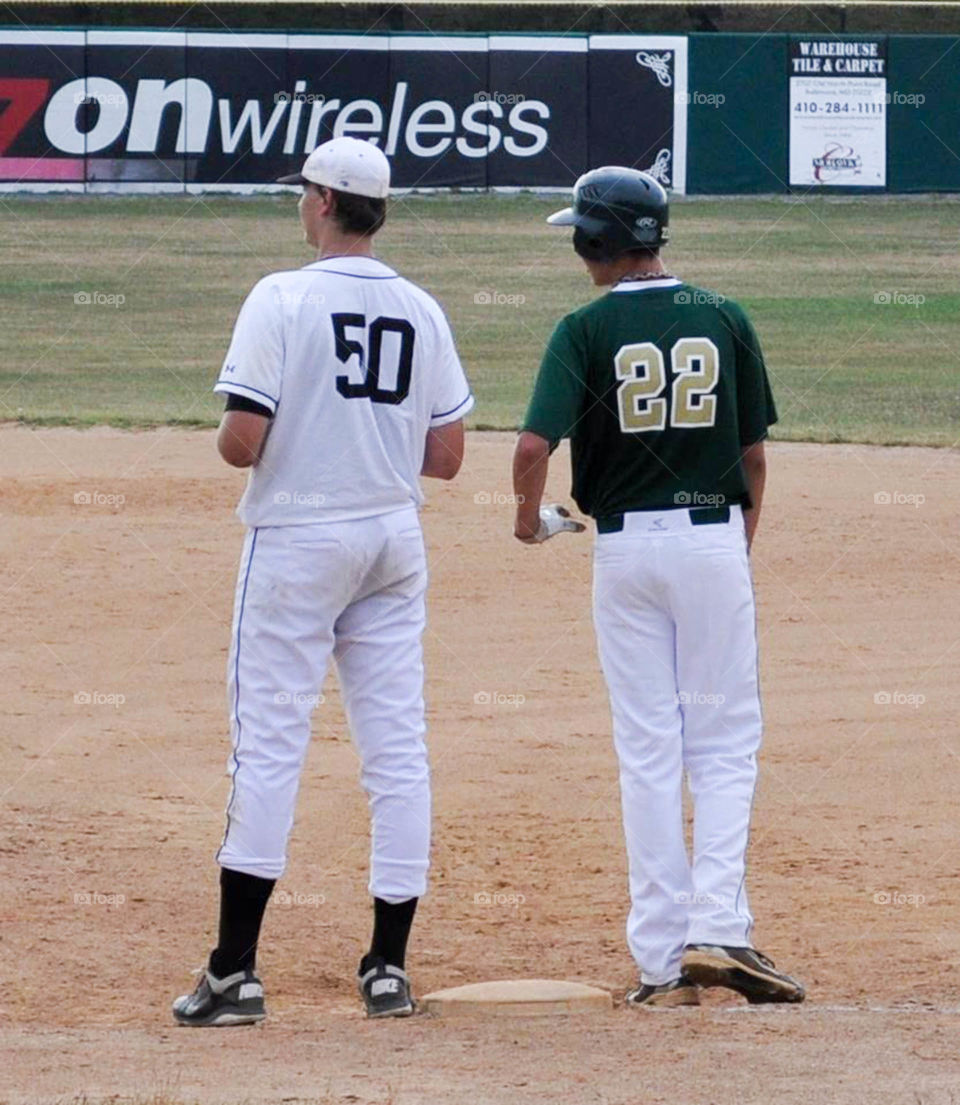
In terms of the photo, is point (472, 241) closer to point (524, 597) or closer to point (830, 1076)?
point (524, 597)

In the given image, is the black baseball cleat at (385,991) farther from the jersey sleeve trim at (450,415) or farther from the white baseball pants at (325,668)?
the jersey sleeve trim at (450,415)

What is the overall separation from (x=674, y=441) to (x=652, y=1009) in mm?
1347

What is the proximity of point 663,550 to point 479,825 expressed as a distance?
Answer: 204cm

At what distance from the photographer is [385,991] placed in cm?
456

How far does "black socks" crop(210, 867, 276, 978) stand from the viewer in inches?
176

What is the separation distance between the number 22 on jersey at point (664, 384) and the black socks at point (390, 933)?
127cm

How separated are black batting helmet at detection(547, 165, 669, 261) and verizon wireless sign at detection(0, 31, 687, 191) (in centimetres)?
2232

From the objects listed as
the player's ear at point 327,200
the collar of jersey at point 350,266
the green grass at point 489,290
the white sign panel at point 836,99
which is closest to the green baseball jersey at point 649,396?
the collar of jersey at point 350,266

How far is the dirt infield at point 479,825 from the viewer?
13.0 feet

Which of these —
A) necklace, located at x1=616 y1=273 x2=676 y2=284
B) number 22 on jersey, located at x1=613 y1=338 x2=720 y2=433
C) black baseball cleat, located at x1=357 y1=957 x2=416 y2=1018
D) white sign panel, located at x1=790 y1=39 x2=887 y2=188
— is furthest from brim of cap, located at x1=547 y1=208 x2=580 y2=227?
white sign panel, located at x1=790 y1=39 x2=887 y2=188

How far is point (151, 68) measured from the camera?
26281 millimetres

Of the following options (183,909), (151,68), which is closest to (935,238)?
(151,68)

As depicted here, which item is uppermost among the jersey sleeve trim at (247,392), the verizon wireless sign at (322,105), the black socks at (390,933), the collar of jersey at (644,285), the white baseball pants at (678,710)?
the verizon wireless sign at (322,105)

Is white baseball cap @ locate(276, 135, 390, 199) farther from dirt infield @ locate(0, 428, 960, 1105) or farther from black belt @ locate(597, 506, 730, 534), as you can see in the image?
dirt infield @ locate(0, 428, 960, 1105)
